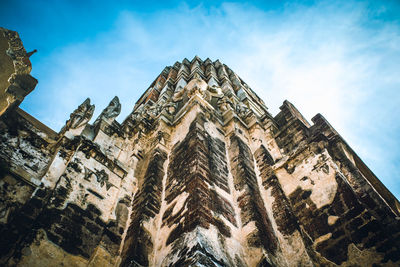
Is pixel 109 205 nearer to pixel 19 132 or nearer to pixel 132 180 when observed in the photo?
pixel 132 180

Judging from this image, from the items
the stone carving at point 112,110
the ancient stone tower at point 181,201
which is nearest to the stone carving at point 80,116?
the ancient stone tower at point 181,201

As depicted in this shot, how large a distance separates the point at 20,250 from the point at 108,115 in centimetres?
453

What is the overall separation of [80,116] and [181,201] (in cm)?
370

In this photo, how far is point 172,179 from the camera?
4777 millimetres

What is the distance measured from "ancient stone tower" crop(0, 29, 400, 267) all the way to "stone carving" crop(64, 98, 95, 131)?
1.6 inches

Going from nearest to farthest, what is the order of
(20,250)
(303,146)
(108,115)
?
(20,250), (303,146), (108,115)

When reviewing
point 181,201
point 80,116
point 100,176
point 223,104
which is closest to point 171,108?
point 223,104

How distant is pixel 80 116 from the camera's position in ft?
20.3

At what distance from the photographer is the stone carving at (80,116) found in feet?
19.4

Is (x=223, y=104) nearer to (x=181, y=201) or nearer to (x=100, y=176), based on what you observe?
(x=100, y=176)

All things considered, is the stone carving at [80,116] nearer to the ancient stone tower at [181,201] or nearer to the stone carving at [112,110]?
the ancient stone tower at [181,201]

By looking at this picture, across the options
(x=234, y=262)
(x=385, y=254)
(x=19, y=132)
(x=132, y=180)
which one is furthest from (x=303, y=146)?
(x=19, y=132)

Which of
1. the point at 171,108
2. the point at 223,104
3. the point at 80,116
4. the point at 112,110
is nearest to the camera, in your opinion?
the point at 80,116

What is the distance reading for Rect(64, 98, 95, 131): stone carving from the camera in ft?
19.4
